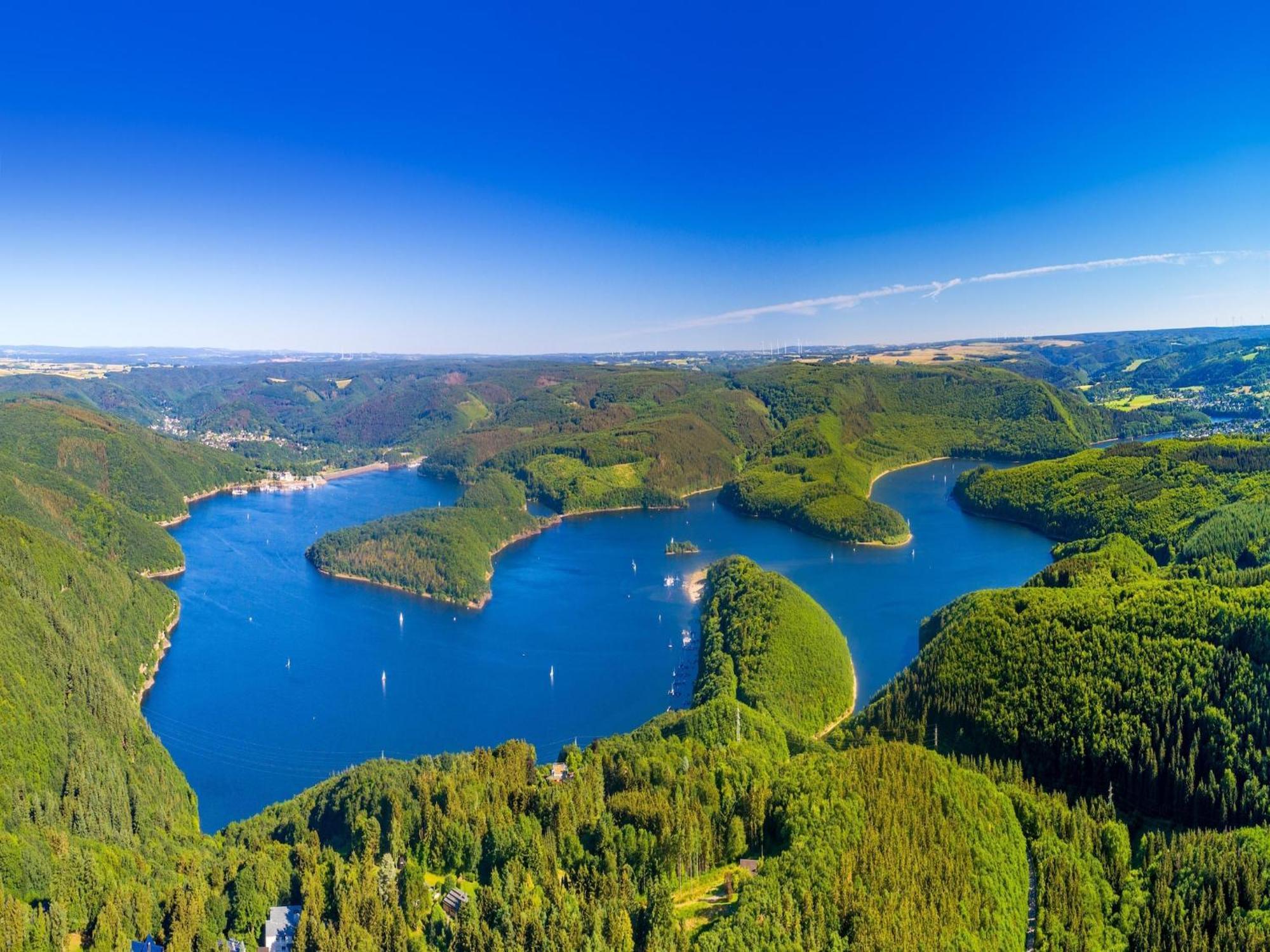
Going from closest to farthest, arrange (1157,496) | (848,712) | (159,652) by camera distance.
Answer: (848,712)
(159,652)
(1157,496)

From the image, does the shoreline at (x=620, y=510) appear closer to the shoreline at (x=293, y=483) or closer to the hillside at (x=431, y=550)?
the hillside at (x=431, y=550)

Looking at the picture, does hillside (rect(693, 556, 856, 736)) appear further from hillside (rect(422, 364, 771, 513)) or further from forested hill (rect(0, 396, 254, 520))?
forested hill (rect(0, 396, 254, 520))

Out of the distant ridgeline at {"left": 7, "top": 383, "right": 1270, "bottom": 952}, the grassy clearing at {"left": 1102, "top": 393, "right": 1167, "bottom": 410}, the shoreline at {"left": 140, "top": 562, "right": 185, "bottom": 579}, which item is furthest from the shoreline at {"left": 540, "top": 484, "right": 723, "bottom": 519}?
the grassy clearing at {"left": 1102, "top": 393, "right": 1167, "bottom": 410}

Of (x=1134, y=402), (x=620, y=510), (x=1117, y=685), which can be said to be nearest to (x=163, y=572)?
(x=620, y=510)

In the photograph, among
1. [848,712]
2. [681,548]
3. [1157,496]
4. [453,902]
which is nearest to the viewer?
[453,902]

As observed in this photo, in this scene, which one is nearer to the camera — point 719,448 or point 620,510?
point 620,510

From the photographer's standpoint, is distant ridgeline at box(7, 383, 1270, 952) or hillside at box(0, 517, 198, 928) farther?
hillside at box(0, 517, 198, 928)

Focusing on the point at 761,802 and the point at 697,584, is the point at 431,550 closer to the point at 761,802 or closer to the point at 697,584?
the point at 697,584
